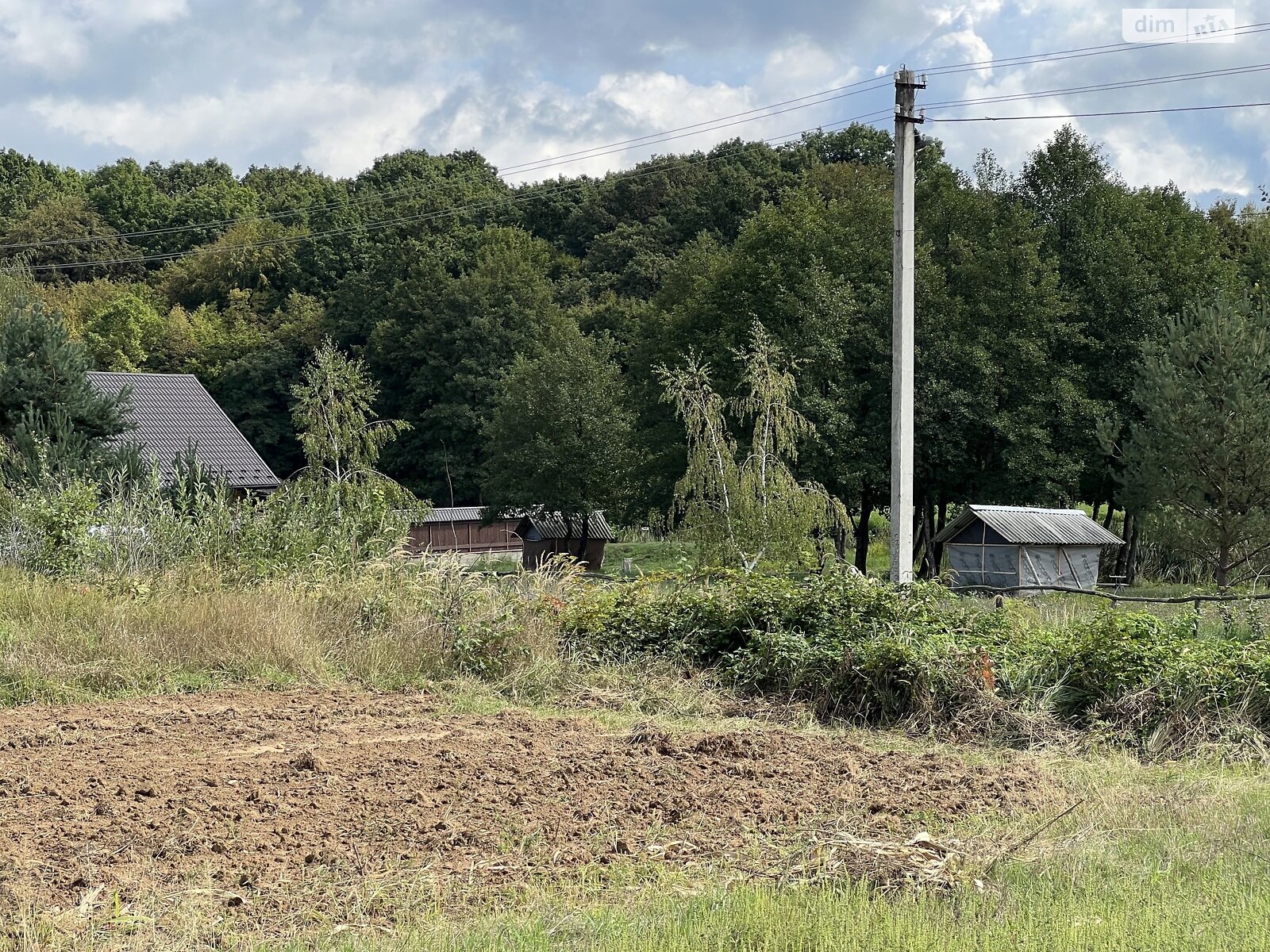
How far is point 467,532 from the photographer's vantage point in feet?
163

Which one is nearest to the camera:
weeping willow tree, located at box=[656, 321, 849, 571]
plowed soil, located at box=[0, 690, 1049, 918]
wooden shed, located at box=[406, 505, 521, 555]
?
plowed soil, located at box=[0, 690, 1049, 918]

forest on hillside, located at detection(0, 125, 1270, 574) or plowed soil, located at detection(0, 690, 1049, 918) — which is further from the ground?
forest on hillside, located at detection(0, 125, 1270, 574)

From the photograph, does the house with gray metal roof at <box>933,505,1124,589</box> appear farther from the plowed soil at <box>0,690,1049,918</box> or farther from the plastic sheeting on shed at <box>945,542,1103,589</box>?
the plowed soil at <box>0,690,1049,918</box>

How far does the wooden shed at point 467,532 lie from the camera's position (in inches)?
1886

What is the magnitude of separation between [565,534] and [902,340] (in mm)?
31300

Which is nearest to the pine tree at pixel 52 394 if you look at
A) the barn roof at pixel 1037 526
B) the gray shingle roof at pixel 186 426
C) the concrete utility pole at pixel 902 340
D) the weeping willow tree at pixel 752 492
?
the weeping willow tree at pixel 752 492

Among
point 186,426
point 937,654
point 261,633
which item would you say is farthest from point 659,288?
point 937,654

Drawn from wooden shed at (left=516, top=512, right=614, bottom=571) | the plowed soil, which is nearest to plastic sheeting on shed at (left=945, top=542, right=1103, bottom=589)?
wooden shed at (left=516, top=512, right=614, bottom=571)

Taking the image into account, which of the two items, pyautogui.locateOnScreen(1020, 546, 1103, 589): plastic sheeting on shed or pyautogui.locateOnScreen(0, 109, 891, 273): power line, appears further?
pyautogui.locateOnScreen(0, 109, 891, 273): power line

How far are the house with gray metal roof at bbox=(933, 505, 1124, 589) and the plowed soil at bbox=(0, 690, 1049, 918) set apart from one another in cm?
1971

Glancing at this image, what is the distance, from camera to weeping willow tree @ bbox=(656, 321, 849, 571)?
53.0 feet

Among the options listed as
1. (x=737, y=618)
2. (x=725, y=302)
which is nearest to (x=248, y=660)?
(x=737, y=618)

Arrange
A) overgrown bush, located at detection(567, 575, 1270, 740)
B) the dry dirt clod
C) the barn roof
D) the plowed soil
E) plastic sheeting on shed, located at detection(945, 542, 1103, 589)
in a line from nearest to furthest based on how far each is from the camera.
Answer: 1. the plowed soil
2. the dry dirt clod
3. overgrown bush, located at detection(567, 575, 1270, 740)
4. the barn roof
5. plastic sheeting on shed, located at detection(945, 542, 1103, 589)

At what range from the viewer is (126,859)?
201 inches
